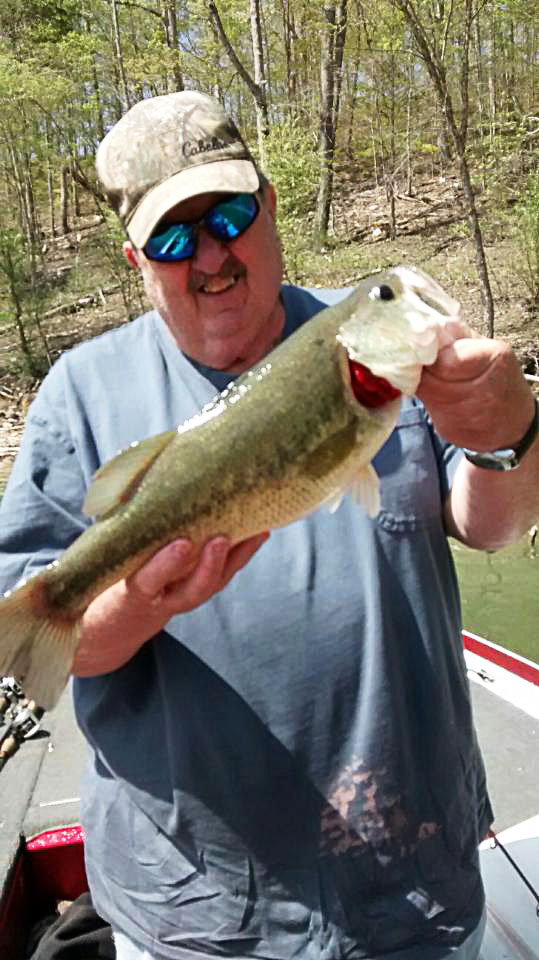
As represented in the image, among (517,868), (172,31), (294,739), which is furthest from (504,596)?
(172,31)

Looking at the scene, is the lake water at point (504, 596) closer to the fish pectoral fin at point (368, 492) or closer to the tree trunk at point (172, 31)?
the fish pectoral fin at point (368, 492)

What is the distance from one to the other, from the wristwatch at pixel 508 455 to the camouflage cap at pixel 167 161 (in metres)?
0.99

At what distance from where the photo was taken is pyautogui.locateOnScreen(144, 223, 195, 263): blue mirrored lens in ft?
7.43

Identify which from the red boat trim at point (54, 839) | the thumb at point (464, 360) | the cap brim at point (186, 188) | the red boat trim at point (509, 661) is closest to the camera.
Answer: the thumb at point (464, 360)

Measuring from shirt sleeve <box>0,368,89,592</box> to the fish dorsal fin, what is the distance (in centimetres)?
28

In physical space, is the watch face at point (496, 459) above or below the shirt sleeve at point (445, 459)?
above

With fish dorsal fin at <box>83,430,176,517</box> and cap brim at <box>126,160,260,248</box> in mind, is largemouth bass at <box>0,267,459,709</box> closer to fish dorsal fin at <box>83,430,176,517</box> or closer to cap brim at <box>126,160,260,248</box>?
fish dorsal fin at <box>83,430,176,517</box>

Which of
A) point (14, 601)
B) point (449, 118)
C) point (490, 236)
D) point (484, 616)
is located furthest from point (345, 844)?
point (490, 236)

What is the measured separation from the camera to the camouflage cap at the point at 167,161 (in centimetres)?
227

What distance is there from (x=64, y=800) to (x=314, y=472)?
9.43ft

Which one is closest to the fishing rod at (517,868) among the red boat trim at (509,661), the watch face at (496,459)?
the red boat trim at (509,661)

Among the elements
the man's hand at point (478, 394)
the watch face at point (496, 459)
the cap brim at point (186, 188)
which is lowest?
the watch face at point (496, 459)

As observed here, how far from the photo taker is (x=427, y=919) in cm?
216

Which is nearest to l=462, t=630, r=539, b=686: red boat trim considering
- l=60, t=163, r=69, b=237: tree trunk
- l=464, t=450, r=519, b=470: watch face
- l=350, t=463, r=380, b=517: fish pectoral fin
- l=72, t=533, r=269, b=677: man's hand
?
l=464, t=450, r=519, b=470: watch face
